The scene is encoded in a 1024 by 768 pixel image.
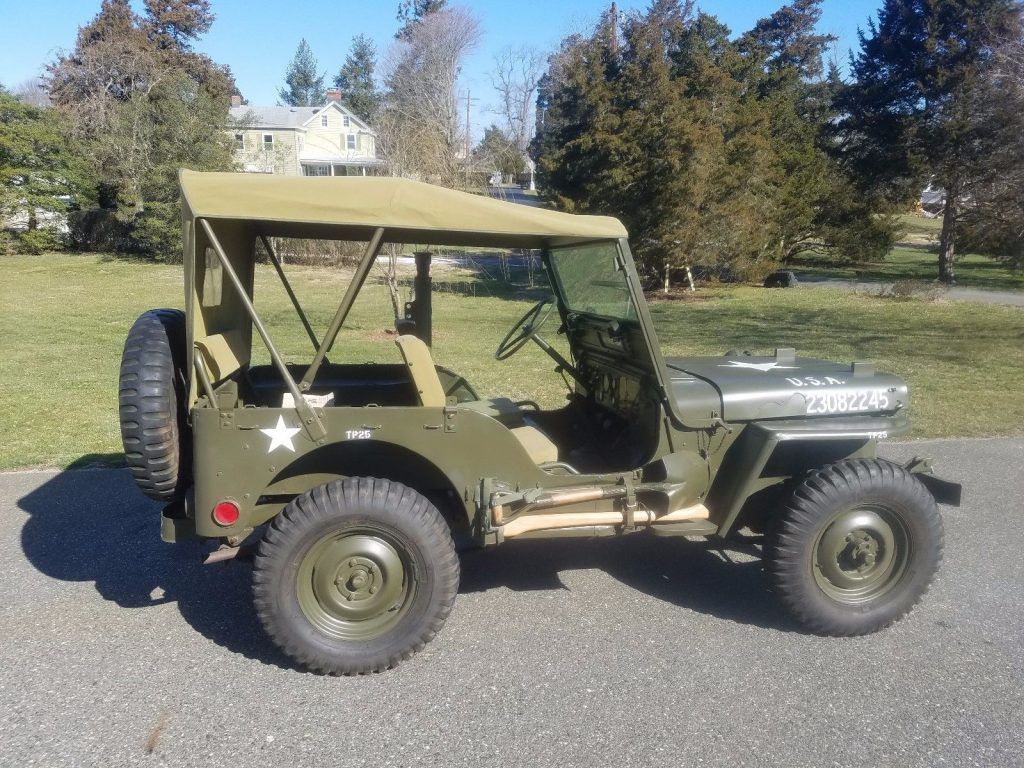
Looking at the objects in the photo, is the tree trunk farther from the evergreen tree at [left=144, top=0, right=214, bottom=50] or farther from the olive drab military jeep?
the evergreen tree at [left=144, top=0, right=214, bottom=50]

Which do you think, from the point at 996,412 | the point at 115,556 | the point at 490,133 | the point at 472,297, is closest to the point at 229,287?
the point at 115,556

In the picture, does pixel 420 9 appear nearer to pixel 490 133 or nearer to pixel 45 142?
pixel 490 133

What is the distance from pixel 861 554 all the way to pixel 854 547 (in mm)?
41

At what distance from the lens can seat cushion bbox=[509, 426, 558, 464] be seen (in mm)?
3973

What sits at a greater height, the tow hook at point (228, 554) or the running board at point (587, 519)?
the running board at point (587, 519)

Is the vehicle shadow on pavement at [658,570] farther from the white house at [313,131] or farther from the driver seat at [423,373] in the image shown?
the white house at [313,131]

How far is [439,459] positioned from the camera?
128 inches

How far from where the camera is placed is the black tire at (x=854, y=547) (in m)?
3.47

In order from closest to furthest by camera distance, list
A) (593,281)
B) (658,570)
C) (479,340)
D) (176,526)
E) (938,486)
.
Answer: (176,526) < (938,486) < (593,281) < (658,570) < (479,340)

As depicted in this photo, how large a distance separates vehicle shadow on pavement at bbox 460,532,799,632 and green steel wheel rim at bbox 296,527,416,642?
82 centimetres

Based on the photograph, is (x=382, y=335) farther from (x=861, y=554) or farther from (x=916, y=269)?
(x=916, y=269)

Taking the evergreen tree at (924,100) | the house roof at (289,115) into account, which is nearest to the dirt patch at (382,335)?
the evergreen tree at (924,100)

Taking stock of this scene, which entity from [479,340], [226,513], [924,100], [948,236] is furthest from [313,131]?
[226,513]

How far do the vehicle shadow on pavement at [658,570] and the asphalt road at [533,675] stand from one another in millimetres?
15
